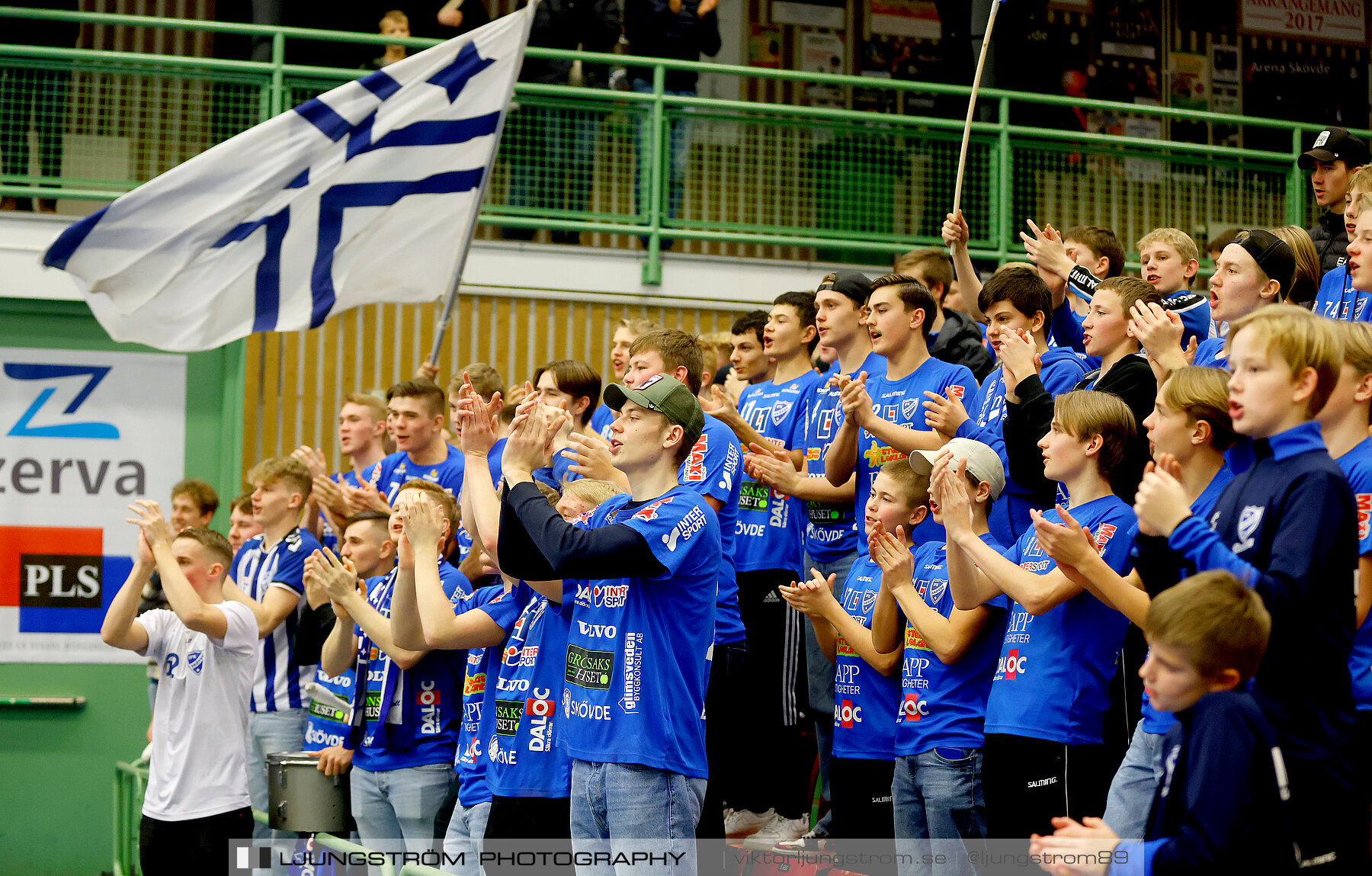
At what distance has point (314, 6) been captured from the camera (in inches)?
448

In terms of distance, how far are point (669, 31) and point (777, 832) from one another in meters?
6.98

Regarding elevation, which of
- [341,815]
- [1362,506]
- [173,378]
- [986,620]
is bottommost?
[341,815]

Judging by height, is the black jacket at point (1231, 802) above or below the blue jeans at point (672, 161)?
below

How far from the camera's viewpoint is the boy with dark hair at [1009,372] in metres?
5.21

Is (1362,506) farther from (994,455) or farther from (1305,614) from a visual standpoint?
(994,455)

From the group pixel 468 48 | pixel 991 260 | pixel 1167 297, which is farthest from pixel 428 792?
pixel 991 260

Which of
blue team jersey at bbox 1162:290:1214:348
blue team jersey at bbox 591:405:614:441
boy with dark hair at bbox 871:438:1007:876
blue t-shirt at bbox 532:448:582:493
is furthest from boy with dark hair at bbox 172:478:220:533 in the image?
blue team jersey at bbox 1162:290:1214:348

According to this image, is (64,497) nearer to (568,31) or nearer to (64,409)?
(64,409)

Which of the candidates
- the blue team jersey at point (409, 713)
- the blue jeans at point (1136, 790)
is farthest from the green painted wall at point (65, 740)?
the blue jeans at point (1136, 790)

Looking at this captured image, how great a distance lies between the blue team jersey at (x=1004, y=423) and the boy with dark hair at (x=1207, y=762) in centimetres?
229

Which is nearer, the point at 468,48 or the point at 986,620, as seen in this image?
the point at 986,620

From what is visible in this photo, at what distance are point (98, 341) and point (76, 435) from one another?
70cm

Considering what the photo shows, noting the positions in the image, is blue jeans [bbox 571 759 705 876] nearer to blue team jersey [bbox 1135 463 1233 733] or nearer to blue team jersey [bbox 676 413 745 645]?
blue team jersey [bbox 1135 463 1233 733]

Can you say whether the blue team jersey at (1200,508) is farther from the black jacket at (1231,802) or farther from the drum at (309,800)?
the drum at (309,800)
